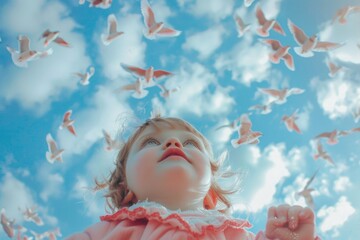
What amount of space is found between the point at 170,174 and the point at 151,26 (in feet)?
12.2

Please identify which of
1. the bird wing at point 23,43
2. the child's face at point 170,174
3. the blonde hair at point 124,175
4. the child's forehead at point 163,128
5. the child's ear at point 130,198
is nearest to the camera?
the child's face at point 170,174

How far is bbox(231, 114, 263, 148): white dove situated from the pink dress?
3481 millimetres

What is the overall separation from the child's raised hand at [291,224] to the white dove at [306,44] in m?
4.17

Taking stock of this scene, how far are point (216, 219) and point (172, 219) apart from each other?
290 millimetres

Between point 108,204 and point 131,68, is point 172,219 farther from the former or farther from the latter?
point 131,68

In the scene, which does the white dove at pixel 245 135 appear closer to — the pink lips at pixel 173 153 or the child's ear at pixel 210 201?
the child's ear at pixel 210 201

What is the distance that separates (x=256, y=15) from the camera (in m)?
7.11

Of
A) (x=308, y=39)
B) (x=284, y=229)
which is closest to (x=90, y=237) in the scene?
(x=284, y=229)

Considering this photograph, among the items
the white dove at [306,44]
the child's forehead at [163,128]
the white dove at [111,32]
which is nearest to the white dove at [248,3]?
the white dove at [306,44]

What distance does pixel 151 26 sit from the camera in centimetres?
635

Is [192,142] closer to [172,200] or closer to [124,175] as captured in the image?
[172,200]

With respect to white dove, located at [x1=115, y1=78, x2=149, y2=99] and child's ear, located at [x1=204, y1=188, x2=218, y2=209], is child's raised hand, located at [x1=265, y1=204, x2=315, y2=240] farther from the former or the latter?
white dove, located at [x1=115, y1=78, x2=149, y2=99]

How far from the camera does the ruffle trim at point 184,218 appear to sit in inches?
106

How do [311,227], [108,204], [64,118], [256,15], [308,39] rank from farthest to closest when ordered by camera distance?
[64,118]
[256,15]
[308,39]
[108,204]
[311,227]
